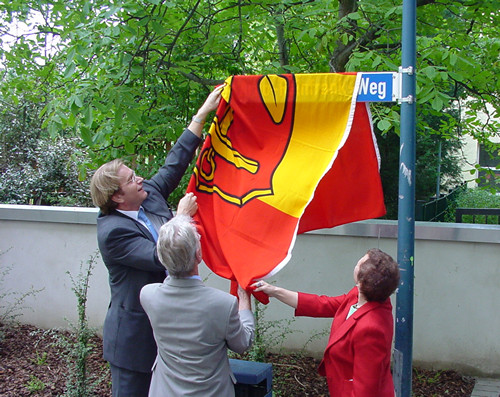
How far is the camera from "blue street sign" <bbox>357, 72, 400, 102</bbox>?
2785 millimetres

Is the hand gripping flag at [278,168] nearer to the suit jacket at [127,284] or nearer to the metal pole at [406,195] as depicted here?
the metal pole at [406,195]

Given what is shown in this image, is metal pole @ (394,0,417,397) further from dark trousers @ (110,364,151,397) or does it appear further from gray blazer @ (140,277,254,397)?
dark trousers @ (110,364,151,397)

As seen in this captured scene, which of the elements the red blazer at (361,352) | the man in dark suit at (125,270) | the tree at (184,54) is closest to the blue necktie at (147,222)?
the man in dark suit at (125,270)

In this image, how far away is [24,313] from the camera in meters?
6.21

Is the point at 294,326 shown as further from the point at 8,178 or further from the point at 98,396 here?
the point at 8,178

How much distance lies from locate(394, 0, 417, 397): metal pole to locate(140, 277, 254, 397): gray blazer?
88 cm

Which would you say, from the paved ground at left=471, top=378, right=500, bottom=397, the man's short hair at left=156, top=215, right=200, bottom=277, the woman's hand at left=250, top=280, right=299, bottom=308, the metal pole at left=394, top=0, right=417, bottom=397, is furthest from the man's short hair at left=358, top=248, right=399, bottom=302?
the paved ground at left=471, top=378, right=500, bottom=397

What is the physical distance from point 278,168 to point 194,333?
1.08 m

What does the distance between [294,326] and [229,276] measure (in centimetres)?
252

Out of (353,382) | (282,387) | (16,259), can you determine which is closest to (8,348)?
(16,259)

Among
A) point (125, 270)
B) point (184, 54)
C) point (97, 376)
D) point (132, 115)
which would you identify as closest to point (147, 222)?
point (125, 270)

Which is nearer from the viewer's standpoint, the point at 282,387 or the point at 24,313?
the point at 282,387

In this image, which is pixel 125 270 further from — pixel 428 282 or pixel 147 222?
pixel 428 282

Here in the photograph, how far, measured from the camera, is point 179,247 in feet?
7.63
